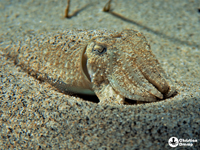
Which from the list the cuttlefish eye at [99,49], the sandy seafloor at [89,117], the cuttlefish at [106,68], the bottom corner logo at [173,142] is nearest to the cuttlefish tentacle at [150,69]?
the cuttlefish at [106,68]

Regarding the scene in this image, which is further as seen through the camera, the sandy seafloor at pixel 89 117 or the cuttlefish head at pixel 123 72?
the cuttlefish head at pixel 123 72

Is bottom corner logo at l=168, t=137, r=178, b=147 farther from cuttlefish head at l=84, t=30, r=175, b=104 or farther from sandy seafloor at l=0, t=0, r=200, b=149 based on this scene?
cuttlefish head at l=84, t=30, r=175, b=104

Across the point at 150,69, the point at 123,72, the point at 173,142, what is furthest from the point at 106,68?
the point at 173,142

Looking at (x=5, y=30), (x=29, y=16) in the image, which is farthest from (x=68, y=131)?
(x=29, y=16)

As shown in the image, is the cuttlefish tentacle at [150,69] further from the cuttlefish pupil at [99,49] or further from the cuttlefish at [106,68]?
the cuttlefish pupil at [99,49]

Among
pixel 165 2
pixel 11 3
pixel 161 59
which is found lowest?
pixel 11 3

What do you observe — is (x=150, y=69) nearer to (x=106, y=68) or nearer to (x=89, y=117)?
(x=106, y=68)

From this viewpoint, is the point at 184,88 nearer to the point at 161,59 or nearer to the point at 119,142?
the point at 161,59
